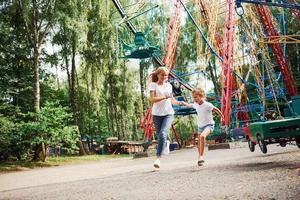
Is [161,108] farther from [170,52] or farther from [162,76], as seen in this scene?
[170,52]

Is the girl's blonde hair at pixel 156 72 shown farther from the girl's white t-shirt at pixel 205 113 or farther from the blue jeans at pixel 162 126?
the girl's white t-shirt at pixel 205 113

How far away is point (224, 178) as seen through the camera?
17.9 feet

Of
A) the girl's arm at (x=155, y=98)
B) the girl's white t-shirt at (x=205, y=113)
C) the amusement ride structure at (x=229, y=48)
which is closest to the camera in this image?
the girl's arm at (x=155, y=98)

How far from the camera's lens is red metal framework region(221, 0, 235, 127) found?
17547 millimetres

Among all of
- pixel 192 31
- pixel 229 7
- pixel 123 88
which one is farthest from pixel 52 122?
pixel 192 31

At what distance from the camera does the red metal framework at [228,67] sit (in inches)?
691

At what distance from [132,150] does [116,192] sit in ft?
86.8

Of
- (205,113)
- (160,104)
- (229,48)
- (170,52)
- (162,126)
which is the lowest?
(162,126)

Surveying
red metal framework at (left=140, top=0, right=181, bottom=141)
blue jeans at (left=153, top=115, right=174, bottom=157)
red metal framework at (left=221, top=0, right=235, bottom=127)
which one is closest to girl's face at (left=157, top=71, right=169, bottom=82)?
blue jeans at (left=153, top=115, right=174, bottom=157)

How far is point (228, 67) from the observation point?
1823cm

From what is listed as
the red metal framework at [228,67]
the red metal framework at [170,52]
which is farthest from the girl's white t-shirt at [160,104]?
the red metal framework at [170,52]

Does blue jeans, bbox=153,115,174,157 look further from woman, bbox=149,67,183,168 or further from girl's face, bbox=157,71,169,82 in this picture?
girl's face, bbox=157,71,169,82

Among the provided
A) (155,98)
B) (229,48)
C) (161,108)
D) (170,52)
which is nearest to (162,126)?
(161,108)

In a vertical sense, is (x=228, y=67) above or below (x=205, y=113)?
above
